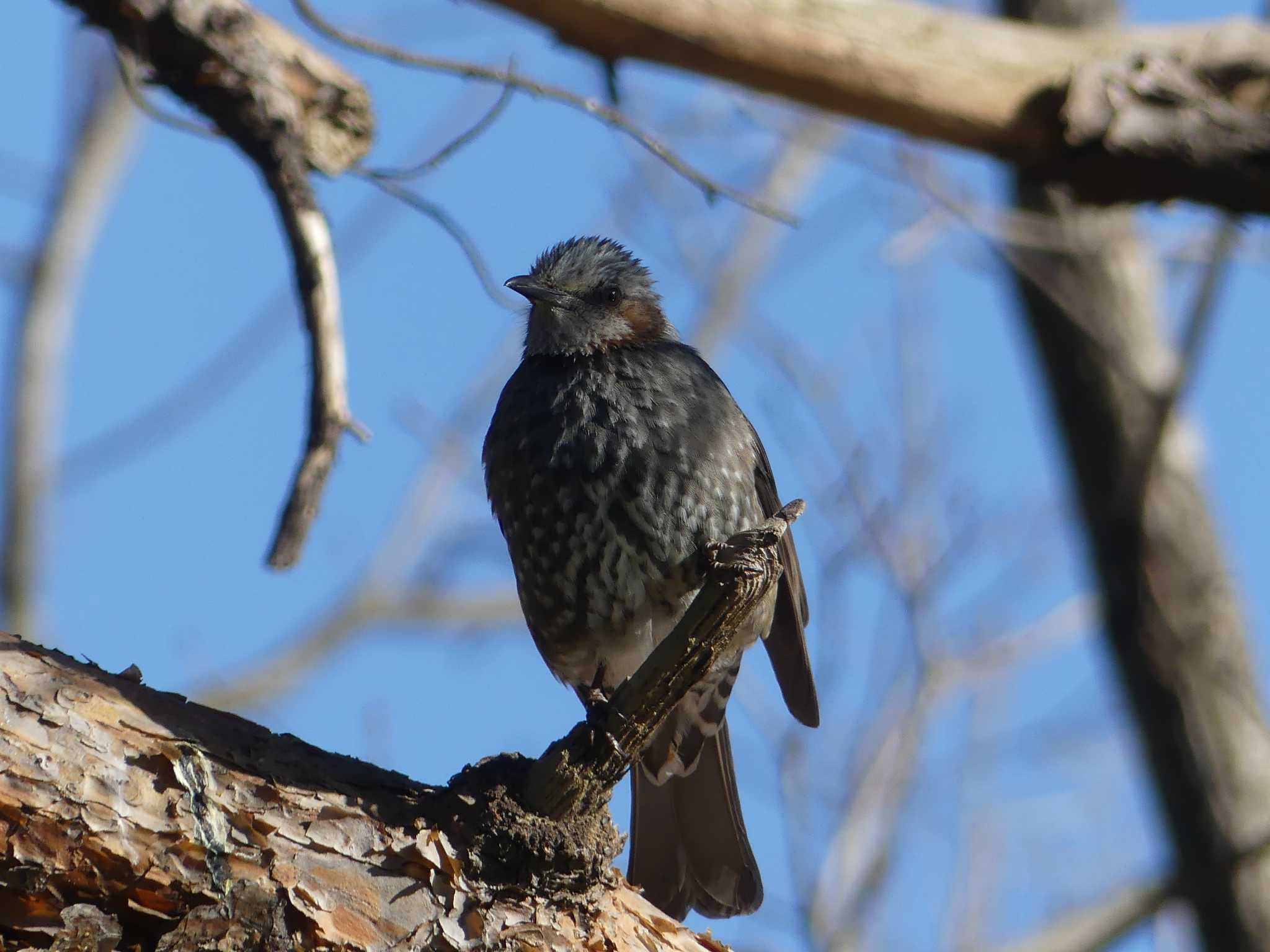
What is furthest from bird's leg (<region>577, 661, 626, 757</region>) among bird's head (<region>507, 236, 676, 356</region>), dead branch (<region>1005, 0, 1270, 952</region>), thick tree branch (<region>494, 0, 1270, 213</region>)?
dead branch (<region>1005, 0, 1270, 952</region>)

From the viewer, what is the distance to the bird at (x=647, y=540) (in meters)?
4.11

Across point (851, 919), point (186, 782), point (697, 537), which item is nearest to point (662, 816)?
point (697, 537)

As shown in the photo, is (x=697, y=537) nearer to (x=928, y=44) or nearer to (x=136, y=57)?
(x=928, y=44)

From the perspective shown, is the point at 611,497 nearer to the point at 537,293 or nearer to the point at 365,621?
the point at 537,293

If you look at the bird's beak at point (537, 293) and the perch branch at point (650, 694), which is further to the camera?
the bird's beak at point (537, 293)

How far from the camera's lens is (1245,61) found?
452cm

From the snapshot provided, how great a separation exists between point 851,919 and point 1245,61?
3820 millimetres

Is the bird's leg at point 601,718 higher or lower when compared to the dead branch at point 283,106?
lower

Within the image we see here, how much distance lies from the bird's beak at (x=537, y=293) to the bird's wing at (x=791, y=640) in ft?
2.53

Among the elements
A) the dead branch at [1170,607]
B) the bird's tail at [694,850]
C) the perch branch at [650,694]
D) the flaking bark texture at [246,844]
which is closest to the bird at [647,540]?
the bird's tail at [694,850]

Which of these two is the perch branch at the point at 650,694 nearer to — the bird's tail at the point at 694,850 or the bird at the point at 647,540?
the bird at the point at 647,540

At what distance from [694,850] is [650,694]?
1317 millimetres

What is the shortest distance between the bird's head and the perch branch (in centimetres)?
175

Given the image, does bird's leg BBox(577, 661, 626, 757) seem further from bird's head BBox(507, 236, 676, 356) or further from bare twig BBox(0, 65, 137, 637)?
bare twig BBox(0, 65, 137, 637)
